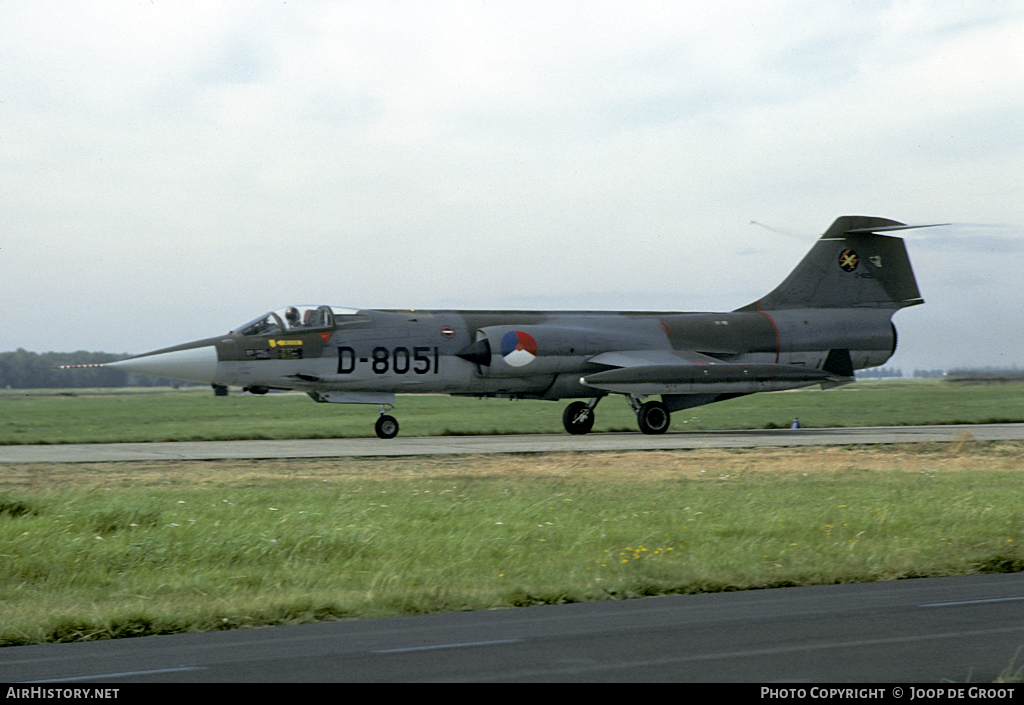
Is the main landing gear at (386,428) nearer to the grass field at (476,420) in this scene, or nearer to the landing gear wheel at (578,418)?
the grass field at (476,420)

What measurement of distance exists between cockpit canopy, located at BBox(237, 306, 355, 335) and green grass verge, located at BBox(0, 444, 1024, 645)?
10006mm

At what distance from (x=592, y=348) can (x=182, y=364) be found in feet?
36.5

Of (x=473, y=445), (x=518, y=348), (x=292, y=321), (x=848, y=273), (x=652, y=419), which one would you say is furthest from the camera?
(x=848, y=273)

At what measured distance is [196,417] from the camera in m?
48.9

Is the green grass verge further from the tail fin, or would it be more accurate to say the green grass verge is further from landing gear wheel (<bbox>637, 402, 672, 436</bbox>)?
the tail fin

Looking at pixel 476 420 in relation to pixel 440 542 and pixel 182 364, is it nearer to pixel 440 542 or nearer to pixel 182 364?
pixel 182 364

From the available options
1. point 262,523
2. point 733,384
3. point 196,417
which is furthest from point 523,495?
point 196,417

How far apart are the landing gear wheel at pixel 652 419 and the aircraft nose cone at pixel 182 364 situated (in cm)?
1159

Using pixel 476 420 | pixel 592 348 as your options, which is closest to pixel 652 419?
pixel 592 348

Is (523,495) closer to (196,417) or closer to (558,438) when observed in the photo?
(558,438)

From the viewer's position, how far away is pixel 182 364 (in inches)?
1048

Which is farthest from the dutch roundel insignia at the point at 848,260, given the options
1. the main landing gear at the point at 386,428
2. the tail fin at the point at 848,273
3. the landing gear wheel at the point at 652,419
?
the main landing gear at the point at 386,428

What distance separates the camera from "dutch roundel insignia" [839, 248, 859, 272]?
33750 millimetres
